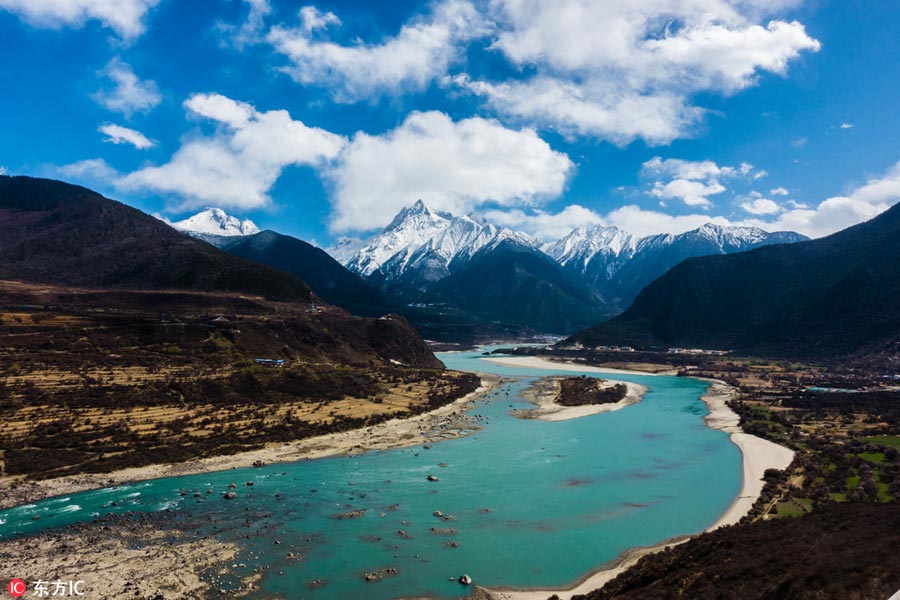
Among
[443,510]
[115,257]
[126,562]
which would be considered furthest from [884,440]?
[115,257]

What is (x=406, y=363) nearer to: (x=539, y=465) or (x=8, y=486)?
(x=539, y=465)

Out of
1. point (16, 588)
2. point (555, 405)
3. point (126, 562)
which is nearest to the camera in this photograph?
point (16, 588)

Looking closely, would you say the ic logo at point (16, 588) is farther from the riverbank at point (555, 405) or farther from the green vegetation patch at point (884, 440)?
the green vegetation patch at point (884, 440)

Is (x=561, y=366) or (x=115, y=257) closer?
(x=115, y=257)

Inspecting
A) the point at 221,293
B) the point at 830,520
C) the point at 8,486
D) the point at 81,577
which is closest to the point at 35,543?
the point at 81,577

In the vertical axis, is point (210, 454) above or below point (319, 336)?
below

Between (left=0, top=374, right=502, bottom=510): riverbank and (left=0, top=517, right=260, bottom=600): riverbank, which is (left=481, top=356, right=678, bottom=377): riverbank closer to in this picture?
(left=0, top=374, right=502, bottom=510): riverbank

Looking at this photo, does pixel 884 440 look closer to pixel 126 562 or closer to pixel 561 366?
pixel 126 562
